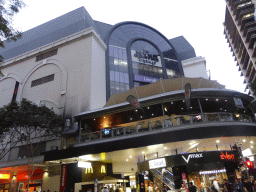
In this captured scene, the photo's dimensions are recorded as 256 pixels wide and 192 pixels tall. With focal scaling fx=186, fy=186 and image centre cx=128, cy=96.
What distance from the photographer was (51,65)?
31203mm

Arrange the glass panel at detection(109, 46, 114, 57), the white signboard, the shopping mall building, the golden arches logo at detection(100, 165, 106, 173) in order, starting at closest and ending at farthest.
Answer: the shopping mall building, the golden arches logo at detection(100, 165, 106, 173), the glass panel at detection(109, 46, 114, 57), the white signboard

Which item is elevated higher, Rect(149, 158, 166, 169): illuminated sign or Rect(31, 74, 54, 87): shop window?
Rect(31, 74, 54, 87): shop window

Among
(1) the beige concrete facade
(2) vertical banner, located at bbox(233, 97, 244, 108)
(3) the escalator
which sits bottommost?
(3) the escalator

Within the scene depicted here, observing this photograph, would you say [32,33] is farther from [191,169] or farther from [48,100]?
[191,169]

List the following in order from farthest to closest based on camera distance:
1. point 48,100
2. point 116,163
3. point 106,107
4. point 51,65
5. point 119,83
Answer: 1. point 119,83
2. point 51,65
3. point 48,100
4. point 116,163
5. point 106,107

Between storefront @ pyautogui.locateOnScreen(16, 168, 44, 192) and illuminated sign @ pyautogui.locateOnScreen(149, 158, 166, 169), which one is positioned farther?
storefront @ pyautogui.locateOnScreen(16, 168, 44, 192)

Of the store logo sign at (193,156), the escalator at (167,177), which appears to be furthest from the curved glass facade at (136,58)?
the store logo sign at (193,156)

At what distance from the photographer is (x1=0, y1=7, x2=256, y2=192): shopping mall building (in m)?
16.0

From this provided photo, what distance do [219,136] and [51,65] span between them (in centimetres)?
2724

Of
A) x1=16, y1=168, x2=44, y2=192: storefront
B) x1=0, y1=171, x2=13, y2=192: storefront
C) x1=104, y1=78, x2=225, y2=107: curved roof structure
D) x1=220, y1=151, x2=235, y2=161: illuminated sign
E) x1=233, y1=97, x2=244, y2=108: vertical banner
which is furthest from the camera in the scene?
x1=0, y1=171, x2=13, y2=192: storefront

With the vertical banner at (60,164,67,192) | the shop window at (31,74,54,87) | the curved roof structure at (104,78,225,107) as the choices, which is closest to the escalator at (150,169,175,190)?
the curved roof structure at (104,78,225,107)

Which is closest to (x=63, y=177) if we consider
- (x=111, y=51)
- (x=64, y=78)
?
(x=64, y=78)

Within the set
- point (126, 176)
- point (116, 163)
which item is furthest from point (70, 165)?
point (126, 176)

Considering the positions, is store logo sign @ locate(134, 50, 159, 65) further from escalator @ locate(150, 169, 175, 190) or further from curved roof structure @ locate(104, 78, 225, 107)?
escalator @ locate(150, 169, 175, 190)
